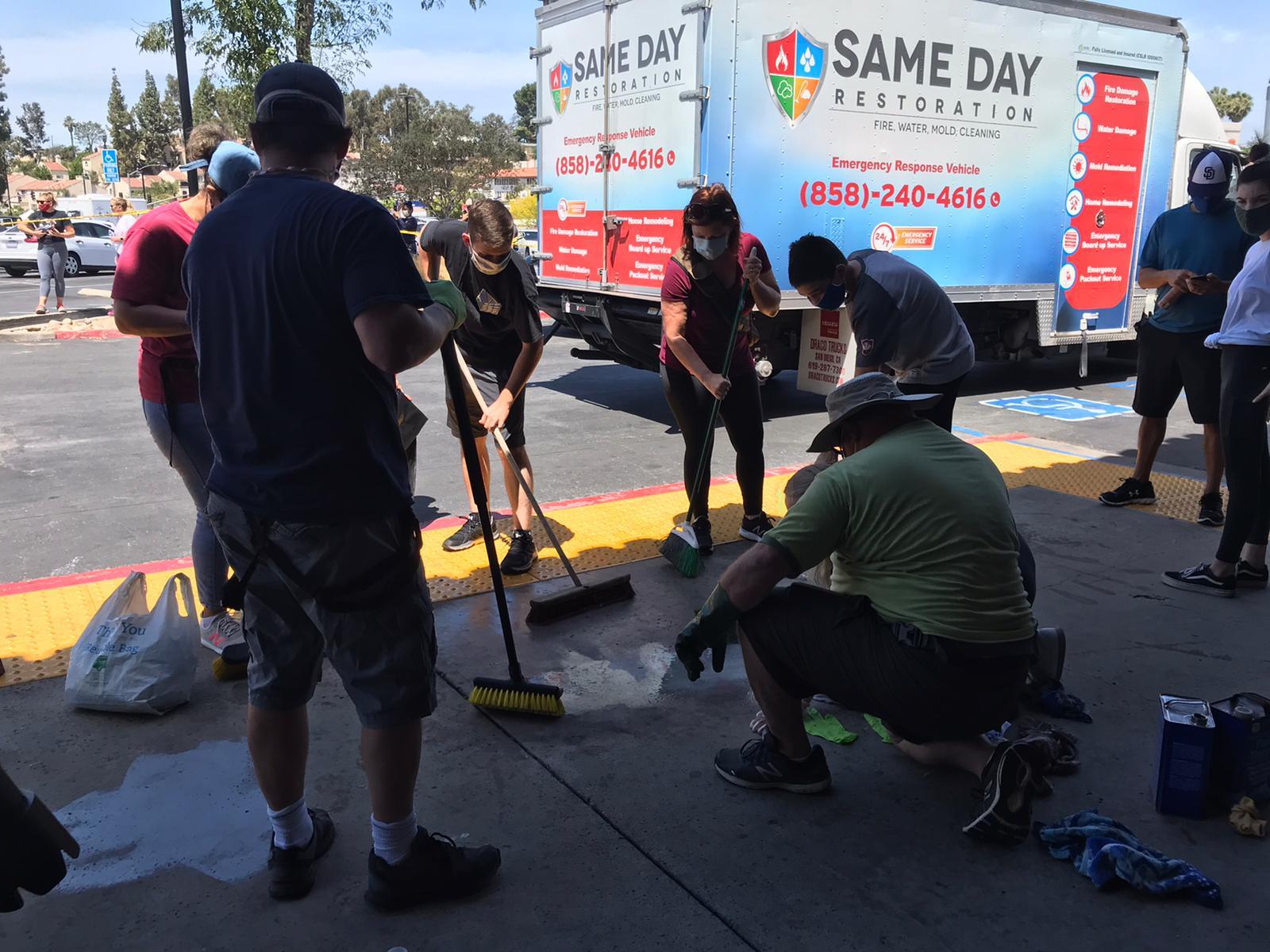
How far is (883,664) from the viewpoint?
8.69 ft

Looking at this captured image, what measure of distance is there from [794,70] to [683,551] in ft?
15.0

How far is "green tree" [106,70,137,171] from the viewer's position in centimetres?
8250

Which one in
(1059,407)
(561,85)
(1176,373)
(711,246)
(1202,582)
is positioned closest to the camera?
(1202,582)

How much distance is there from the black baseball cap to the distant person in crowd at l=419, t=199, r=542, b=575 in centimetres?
220

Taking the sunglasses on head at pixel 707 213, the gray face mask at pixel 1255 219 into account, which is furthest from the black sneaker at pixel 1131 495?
the sunglasses on head at pixel 707 213

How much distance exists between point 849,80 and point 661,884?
6.82 metres

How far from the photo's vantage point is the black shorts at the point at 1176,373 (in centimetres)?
514

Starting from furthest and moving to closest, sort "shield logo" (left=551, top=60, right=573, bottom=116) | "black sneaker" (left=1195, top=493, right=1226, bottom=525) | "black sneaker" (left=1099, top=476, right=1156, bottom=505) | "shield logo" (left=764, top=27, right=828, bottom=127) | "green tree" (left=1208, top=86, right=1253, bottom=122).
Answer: "green tree" (left=1208, top=86, right=1253, bottom=122) → "shield logo" (left=551, top=60, right=573, bottom=116) → "shield logo" (left=764, top=27, right=828, bottom=127) → "black sneaker" (left=1099, top=476, right=1156, bottom=505) → "black sneaker" (left=1195, top=493, right=1226, bottom=525)

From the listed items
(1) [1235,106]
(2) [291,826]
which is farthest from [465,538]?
(1) [1235,106]

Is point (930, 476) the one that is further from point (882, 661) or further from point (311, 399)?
point (311, 399)

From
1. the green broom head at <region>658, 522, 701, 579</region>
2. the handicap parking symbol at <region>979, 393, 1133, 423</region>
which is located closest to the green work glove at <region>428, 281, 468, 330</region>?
the green broom head at <region>658, 522, 701, 579</region>

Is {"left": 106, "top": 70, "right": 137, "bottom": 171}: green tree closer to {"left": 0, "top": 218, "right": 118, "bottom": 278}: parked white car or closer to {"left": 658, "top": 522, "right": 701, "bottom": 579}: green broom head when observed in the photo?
{"left": 0, "top": 218, "right": 118, "bottom": 278}: parked white car

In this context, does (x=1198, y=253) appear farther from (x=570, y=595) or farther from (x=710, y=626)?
(x=710, y=626)

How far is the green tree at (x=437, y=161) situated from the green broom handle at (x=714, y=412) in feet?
122
